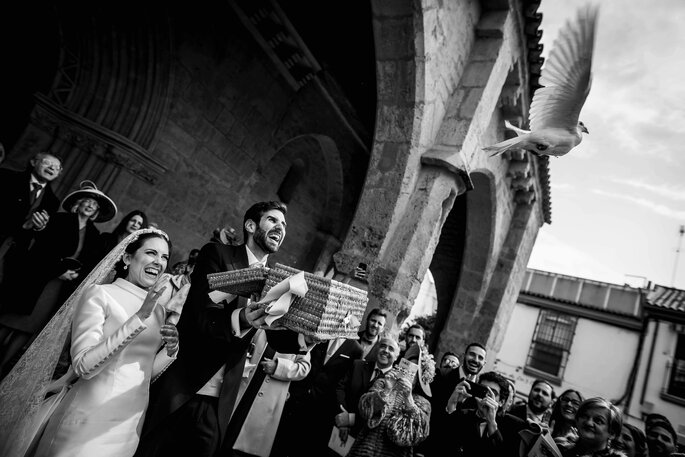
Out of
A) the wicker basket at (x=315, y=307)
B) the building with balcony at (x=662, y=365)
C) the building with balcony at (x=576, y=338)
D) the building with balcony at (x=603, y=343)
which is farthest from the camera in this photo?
the building with balcony at (x=576, y=338)

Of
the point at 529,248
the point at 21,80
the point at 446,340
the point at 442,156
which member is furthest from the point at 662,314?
the point at 21,80

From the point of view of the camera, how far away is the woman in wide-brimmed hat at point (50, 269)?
302 cm

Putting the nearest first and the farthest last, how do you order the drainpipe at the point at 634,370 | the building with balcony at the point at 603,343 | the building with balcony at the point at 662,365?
the building with balcony at the point at 662,365, the building with balcony at the point at 603,343, the drainpipe at the point at 634,370

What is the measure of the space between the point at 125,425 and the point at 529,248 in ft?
33.1

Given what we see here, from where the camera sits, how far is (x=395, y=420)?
2625 millimetres

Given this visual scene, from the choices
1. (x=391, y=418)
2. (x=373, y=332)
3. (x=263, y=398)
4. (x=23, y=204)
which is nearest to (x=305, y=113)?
(x=23, y=204)

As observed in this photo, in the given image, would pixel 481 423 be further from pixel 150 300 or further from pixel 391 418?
pixel 150 300

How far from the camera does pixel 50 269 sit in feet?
10.4

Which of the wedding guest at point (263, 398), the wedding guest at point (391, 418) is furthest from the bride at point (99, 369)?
the wedding guest at point (391, 418)

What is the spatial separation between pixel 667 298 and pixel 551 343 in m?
4.72

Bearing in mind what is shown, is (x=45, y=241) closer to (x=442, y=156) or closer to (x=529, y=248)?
(x=442, y=156)

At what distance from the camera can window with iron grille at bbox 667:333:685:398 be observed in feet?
40.8

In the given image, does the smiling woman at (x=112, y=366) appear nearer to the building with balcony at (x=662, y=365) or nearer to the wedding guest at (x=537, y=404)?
the wedding guest at (x=537, y=404)

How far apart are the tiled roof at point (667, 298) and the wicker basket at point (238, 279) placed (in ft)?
57.1
